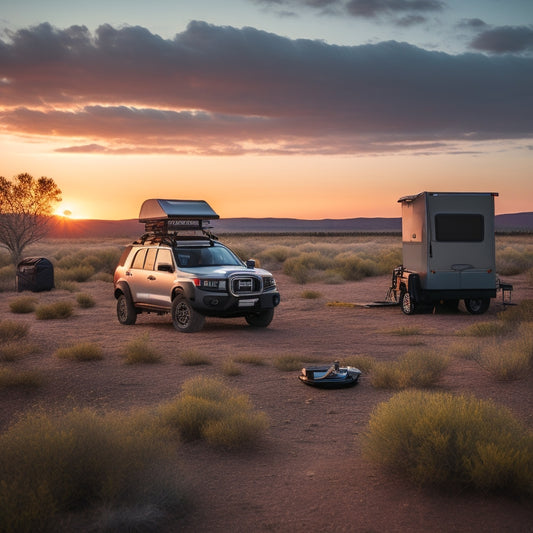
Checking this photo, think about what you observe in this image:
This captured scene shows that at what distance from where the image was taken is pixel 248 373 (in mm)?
10445

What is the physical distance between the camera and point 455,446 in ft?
18.2

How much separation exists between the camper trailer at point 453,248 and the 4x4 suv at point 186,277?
431 cm

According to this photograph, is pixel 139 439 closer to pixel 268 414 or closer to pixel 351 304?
pixel 268 414

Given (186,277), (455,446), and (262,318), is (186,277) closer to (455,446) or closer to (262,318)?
(262,318)

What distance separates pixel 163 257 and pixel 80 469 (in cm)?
1072

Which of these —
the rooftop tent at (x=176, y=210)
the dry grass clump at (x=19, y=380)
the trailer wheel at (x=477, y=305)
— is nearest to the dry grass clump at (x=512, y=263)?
the trailer wheel at (x=477, y=305)

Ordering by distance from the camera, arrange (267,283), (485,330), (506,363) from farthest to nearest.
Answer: (267,283), (485,330), (506,363)

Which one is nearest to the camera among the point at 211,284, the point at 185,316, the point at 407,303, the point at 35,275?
the point at 211,284

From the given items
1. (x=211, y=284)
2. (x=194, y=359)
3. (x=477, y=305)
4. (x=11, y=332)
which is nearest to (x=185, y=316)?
(x=211, y=284)

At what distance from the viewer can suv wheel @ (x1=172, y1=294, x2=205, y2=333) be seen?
14695 millimetres

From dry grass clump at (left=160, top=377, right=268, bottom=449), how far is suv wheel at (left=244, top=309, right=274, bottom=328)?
25.7ft

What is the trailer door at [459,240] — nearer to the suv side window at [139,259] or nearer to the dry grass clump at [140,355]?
the suv side window at [139,259]

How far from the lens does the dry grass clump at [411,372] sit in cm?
931

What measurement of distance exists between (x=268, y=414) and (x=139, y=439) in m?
2.91
